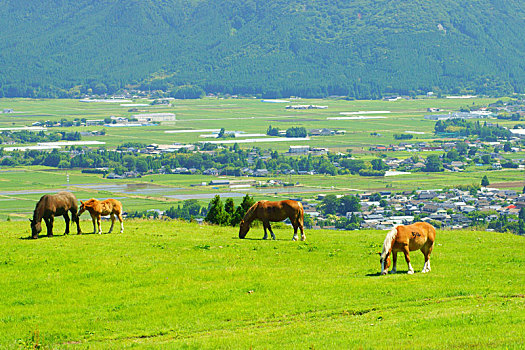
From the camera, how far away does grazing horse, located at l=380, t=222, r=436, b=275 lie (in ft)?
66.5

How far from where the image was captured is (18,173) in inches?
4311

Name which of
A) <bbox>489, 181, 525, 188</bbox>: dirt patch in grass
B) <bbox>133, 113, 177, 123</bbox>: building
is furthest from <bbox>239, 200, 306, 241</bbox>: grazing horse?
<bbox>133, 113, 177, 123</bbox>: building

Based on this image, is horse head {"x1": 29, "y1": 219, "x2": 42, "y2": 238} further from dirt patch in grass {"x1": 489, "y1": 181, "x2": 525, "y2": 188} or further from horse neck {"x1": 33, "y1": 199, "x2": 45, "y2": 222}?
dirt patch in grass {"x1": 489, "y1": 181, "x2": 525, "y2": 188}

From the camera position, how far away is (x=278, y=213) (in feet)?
85.2

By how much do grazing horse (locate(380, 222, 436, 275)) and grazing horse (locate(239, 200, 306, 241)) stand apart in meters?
5.52

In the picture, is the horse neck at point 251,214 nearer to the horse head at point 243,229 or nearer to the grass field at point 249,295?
the horse head at point 243,229

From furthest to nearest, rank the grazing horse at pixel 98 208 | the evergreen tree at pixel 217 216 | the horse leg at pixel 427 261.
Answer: the evergreen tree at pixel 217 216 → the grazing horse at pixel 98 208 → the horse leg at pixel 427 261

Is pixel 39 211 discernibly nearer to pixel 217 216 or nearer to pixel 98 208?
pixel 98 208

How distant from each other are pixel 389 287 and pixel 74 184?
3208 inches

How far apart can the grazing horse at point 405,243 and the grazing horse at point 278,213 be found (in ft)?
18.1

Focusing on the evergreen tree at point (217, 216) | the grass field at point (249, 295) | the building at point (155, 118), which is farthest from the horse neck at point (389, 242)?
the building at point (155, 118)

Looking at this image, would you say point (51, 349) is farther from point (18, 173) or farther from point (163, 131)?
point (163, 131)

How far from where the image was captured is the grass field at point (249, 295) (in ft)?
49.5

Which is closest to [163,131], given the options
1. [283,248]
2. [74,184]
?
[74,184]
